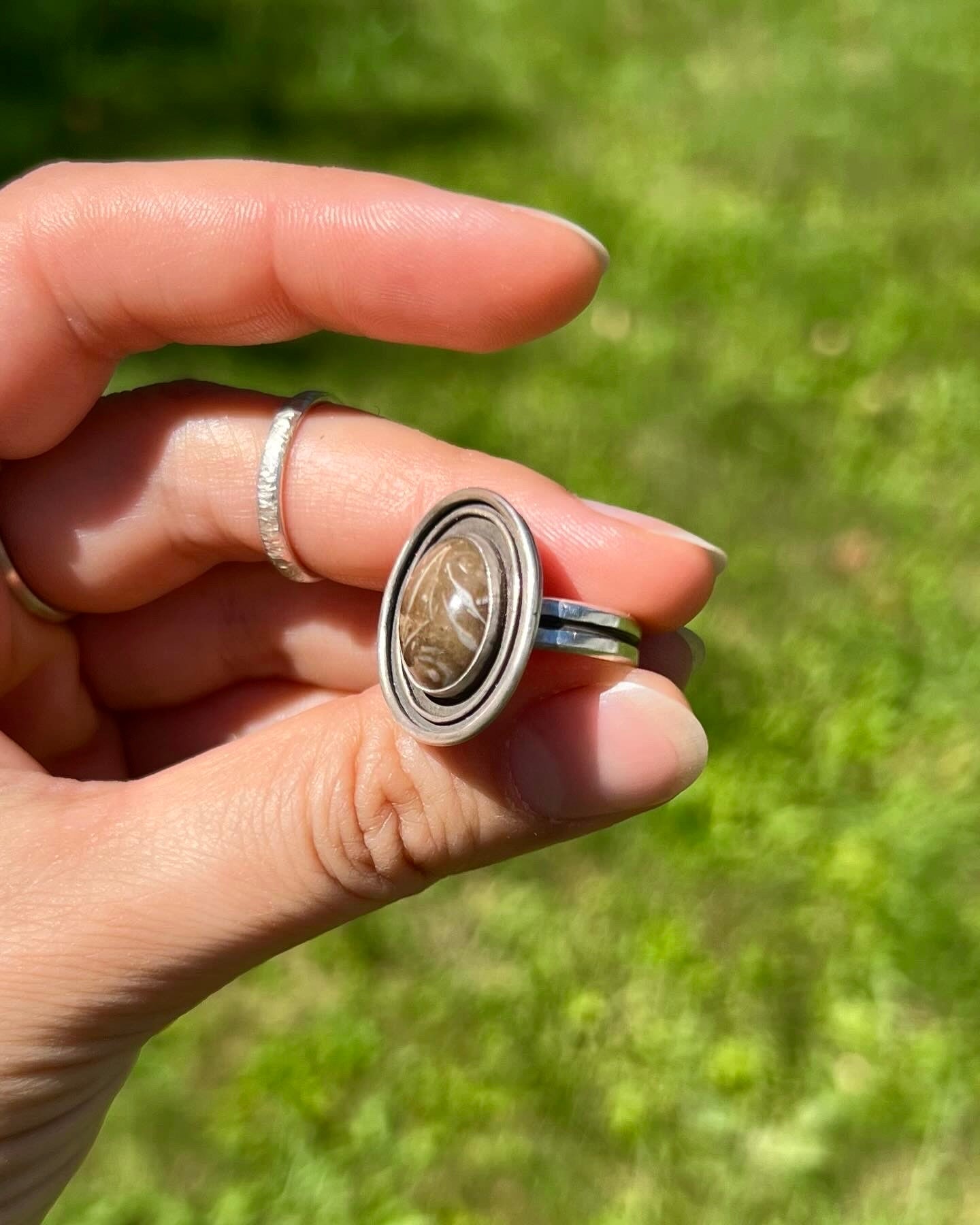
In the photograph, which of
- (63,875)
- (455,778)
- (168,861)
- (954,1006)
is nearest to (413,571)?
(455,778)

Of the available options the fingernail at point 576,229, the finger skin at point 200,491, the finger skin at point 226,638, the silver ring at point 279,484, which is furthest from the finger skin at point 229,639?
the fingernail at point 576,229

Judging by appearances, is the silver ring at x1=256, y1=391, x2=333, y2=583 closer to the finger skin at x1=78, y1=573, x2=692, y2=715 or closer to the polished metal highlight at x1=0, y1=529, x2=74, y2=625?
the finger skin at x1=78, y1=573, x2=692, y2=715

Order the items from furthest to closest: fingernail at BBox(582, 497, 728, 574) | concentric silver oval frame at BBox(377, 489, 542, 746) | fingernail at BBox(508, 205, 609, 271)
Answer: fingernail at BBox(508, 205, 609, 271) → fingernail at BBox(582, 497, 728, 574) → concentric silver oval frame at BBox(377, 489, 542, 746)

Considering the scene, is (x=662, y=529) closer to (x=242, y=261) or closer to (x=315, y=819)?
(x=315, y=819)

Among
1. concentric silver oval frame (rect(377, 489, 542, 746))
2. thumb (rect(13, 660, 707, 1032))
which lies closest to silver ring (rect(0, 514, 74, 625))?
thumb (rect(13, 660, 707, 1032))

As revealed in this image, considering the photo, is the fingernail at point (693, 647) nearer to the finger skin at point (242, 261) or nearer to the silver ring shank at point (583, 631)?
the silver ring shank at point (583, 631)

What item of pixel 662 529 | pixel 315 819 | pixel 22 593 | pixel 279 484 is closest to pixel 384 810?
pixel 315 819

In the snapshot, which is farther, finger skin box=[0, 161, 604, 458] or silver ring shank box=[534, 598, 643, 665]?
→ finger skin box=[0, 161, 604, 458]
